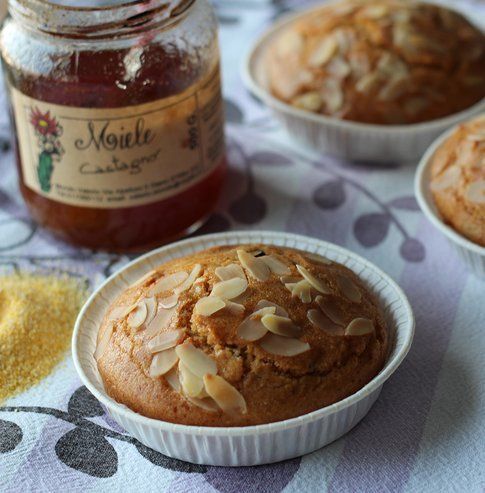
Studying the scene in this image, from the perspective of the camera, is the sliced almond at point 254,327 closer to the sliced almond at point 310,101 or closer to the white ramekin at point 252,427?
the white ramekin at point 252,427

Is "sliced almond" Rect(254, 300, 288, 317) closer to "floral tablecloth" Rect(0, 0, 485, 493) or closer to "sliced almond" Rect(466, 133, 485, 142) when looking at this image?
"floral tablecloth" Rect(0, 0, 485, 493)

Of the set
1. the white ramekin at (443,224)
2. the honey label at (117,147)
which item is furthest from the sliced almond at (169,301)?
the white ramekin at (443,224)

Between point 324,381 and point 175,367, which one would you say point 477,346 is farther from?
point 175,367

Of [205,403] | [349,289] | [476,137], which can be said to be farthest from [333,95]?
[205,403]

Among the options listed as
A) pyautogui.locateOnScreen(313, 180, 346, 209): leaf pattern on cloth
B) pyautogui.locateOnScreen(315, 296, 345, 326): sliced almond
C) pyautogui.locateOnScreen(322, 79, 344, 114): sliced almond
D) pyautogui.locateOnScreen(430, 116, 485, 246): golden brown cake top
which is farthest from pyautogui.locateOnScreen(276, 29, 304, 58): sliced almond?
pyautogui.locateOnScreen(315, 296, 345, 326): sliced almond

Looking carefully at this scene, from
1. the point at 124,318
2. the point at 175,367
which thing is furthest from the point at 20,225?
the point at 175,367
